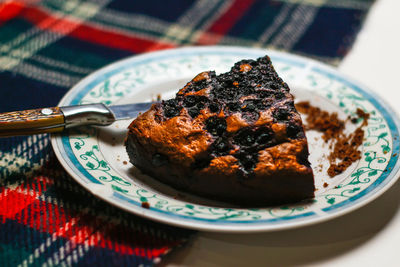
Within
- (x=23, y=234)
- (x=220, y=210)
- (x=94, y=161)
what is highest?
(x=220, y=210)

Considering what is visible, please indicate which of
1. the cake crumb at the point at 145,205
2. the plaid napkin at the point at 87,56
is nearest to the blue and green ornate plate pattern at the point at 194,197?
the cake crumb at the point at 145,205

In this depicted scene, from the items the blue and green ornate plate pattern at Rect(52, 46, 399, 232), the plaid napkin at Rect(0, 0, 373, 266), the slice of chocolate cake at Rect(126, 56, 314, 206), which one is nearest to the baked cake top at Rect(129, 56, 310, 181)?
the slice of chocolate cake at Rect(126, 56, 314, 206)

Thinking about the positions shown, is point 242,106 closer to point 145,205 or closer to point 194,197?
point 194,197

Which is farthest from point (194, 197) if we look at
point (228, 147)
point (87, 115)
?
point (87, 115)

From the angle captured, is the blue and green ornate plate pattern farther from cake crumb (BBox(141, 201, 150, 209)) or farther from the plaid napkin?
the plaid napkin

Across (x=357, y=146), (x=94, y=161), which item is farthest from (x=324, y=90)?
(x=94, y=161)

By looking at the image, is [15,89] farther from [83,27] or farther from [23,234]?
[23,234]
